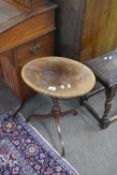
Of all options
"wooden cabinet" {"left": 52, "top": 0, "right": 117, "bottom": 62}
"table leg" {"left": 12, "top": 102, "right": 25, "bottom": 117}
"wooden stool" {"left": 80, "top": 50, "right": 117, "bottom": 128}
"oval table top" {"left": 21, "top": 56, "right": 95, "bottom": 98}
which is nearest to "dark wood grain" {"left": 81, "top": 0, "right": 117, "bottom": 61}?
"wooden cabinet" {"left": 52, "top": 0, "right": 117, "bottom": 62}

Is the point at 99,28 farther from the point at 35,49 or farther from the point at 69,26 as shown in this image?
the point at 35,49

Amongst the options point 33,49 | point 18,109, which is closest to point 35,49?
point 33,49

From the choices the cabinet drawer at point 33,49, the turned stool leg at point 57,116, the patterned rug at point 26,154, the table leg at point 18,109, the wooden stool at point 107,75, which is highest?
the cabinet drawer at point 33,49

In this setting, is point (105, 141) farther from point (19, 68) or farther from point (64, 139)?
point (19, 68)

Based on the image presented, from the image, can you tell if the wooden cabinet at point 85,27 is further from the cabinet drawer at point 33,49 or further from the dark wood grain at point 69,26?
the cabinet drawer at point 33,49

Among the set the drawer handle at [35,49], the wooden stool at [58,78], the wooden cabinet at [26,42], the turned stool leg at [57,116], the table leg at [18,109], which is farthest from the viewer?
the table leg at [18,109]

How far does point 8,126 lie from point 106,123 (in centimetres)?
77

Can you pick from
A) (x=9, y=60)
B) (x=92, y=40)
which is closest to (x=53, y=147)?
(x=9, y=60)

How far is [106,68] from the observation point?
5.12 ft

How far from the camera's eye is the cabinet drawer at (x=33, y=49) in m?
1.60

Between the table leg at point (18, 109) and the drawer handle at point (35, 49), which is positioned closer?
the drawer handle at point (35, 49)

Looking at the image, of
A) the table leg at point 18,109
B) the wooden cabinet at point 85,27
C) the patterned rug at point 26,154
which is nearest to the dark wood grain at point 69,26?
the wooden cabinet at point 85,27

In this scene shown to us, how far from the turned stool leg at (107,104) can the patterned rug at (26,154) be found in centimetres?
43

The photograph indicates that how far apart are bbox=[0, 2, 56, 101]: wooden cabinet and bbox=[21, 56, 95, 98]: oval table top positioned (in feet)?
0.58
